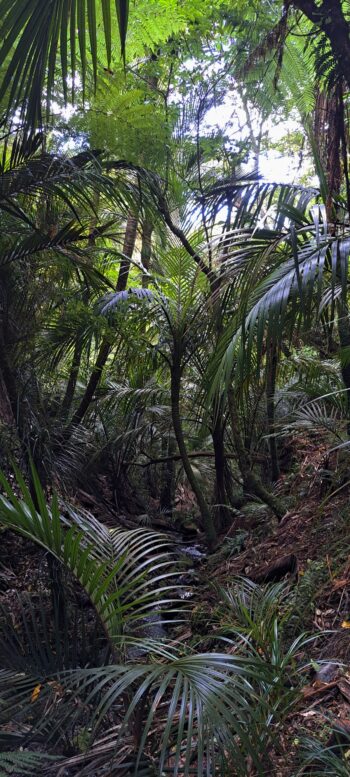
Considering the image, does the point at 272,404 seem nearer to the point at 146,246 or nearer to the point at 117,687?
the point at 146,246

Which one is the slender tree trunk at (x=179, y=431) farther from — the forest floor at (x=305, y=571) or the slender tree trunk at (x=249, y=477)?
the slender tree trunk at (x=249, y=477)

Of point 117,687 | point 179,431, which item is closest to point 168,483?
point 179,431

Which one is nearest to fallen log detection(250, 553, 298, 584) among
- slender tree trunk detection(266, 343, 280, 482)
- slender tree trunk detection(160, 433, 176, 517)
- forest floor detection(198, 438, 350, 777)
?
forest floor detection(198, 438, 350, 777)

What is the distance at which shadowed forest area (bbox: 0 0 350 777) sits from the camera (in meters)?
1.97

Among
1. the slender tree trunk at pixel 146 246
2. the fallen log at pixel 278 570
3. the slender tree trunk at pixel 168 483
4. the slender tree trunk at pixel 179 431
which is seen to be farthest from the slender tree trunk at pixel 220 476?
the slender tree trunk at pixel 146 246

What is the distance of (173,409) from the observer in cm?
445

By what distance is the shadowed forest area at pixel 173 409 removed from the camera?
1973mm

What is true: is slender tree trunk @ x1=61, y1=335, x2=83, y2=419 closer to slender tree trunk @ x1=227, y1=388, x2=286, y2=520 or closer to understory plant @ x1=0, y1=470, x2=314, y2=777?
slender tree trunk @ x1=227, y1=388, x2=286, y2=520

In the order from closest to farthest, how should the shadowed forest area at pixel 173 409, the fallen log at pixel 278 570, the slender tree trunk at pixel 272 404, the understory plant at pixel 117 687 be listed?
the understory plant at pixel 117 687 < the shadowed forest area at pixel 173 409 < the fallen log at pixel 278 570 < the slender tree trunk at pixel 272 404

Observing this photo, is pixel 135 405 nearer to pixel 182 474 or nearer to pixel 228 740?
pixel 182 474

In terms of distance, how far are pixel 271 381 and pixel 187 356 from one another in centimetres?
74

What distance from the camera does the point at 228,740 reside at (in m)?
1.60

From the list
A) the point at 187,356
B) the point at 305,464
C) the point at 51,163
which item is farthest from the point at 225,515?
the point at 51,163

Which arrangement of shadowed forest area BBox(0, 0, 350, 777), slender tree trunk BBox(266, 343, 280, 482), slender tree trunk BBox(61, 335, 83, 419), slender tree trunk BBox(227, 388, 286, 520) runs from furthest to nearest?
slender tree trunk BBox(61, 335, 83, 419), slender tree trunk BBox(227, 388, 286, 520), slender tree trunk BBox(266, 343, 280, 482), shadowed forest area BBox(0, 0, 350, 777)
